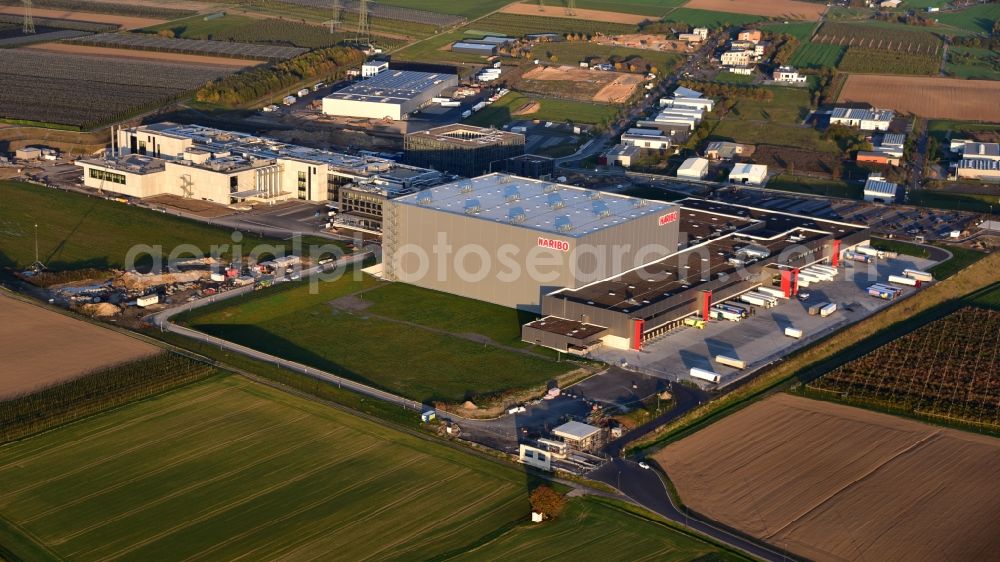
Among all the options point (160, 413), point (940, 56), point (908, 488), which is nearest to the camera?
point (908, 488)

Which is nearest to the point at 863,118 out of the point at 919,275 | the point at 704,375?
the point at 919,275

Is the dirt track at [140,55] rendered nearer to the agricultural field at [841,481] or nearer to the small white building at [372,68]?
the small white building at [372,68]

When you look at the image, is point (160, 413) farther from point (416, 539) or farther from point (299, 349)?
point (416, 539)

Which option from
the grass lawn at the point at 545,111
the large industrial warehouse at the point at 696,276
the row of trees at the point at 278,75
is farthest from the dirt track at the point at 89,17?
the large industrial warehouse at the point at 696,276

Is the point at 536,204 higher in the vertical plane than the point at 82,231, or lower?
higher

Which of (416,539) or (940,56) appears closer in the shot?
(416,539)

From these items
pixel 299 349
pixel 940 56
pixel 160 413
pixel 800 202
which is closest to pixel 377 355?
pixel 299 349

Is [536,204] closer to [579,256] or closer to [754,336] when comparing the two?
[579,256]
